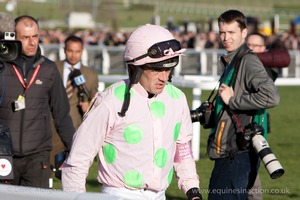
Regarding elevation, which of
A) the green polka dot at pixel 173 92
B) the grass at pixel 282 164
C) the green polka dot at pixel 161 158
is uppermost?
the green polka dot at pixel 173 92

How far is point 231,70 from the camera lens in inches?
278

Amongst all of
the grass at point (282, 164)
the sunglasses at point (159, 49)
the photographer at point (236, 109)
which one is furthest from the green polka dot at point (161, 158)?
the grass at point (282, 164)

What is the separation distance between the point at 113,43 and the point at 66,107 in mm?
35522

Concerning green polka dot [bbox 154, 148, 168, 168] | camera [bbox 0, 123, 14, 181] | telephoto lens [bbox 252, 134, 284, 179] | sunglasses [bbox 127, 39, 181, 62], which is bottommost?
telephoto lens [bbox 252, 134, 284, 179]

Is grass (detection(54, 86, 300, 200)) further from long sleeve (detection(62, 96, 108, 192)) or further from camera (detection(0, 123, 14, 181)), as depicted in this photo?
long sleeve (detection(62, 96, 108, 192))

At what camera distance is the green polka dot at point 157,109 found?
511 centimetres

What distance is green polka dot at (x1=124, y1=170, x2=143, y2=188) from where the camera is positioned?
16.6ft

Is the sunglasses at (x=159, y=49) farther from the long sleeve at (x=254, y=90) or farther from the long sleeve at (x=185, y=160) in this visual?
the long sleeve at (x=254, y=90)

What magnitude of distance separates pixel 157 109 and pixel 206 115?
2112 mm

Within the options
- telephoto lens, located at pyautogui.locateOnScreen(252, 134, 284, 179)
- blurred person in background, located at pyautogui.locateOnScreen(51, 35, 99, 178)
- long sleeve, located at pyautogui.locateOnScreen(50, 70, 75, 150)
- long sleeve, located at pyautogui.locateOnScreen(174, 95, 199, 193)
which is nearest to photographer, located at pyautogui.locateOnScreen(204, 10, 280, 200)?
telephoto lens, located at pyautogui.locateOnScreen(252, 134, 284, 179)

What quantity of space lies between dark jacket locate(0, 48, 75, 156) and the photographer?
1.28m

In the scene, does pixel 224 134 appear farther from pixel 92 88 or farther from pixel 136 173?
pixel 92 88

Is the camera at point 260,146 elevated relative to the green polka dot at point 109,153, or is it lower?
lower

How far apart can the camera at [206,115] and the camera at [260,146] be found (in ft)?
1.12
